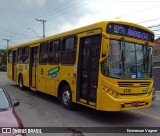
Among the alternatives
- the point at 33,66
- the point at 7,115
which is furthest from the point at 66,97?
the point at 7,115

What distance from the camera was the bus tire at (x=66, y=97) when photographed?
1051 cm

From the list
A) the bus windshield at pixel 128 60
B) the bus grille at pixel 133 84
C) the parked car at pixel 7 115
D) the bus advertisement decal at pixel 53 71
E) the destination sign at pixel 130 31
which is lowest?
the parked car at pixel 7 115

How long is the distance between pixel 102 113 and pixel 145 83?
2116 mm

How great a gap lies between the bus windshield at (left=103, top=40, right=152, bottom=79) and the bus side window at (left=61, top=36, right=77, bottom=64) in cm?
221

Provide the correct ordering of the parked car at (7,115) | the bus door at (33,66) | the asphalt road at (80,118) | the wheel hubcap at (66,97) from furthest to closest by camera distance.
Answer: the bus door at (33,66), the wheel hubcap at (66,97), the asphalt road at (80,118), the parked car at (7,115)

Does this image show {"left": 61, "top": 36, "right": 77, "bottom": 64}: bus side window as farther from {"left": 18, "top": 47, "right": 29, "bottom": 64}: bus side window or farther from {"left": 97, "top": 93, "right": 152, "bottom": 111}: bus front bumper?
{"left": 18, "top": 47, "right": 29, "bottom": 64}: bus side window

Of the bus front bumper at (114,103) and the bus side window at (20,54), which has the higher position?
the bus side window at (20,54)

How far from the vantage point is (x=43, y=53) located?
44.4ft

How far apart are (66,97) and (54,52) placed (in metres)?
2.45

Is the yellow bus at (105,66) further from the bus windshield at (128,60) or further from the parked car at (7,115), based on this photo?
the parked car at (7,115)

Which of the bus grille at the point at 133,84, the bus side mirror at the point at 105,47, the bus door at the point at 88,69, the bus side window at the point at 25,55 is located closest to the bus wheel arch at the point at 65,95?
the bus door at the point at 88,69

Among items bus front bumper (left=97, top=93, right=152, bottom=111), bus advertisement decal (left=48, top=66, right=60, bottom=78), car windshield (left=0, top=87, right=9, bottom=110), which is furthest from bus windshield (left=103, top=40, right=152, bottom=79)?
bus advertisement decal (left=48, top=66, right=60, bottom=78)

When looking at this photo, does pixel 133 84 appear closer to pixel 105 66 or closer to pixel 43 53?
pixel 105 66

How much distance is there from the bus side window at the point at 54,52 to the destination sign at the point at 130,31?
3.80 metres
